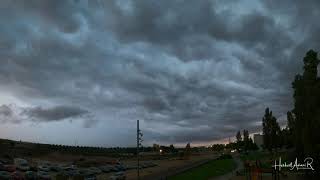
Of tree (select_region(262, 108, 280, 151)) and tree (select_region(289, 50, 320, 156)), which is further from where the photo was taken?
tree (select_region(262, 108, 280, 151))

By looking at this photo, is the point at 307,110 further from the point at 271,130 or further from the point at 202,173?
the point at 271,130

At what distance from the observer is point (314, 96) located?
4294 cm

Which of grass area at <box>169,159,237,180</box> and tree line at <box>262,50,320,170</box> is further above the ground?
tree line at <box>262,50,320,170</box>

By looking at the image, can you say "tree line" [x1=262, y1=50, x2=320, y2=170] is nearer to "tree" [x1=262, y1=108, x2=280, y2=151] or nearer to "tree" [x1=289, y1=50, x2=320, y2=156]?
"tree" [x1=289, y1=50, x2=320, y2=156]

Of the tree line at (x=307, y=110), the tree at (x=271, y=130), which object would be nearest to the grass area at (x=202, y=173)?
the tree at (x=271, y=130)

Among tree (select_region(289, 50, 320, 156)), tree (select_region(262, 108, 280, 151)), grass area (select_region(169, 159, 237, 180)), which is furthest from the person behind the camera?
tree (select_region(262, 108, 280, 151))

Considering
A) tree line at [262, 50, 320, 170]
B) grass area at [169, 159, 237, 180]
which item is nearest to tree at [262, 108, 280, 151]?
grass area at [169, 159, 237, 180]

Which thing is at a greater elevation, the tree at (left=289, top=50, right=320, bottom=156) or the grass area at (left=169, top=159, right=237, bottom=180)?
the tree at (left=289, top=50, right=320, bottom=156)

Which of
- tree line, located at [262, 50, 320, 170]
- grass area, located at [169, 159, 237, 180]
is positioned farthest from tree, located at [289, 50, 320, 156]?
grass area, located at [169, 159, 237, 180]

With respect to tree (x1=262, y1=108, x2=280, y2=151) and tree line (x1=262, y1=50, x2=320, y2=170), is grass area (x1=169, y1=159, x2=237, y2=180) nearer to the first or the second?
tree (x1=262, y1=108, x2=280, y2=151)

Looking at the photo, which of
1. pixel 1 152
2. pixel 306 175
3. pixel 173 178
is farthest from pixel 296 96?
pixel 1 152

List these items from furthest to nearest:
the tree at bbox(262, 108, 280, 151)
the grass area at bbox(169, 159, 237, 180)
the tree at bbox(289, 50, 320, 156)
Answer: the tree at bbox(262, 108, 280, 151), the grass area at bbox(169, 159, 237, 180), the tree at bbox(289, 50, 320, 156)

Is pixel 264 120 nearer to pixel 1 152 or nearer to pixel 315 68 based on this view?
pixel 315 68

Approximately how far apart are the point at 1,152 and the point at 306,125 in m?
168
